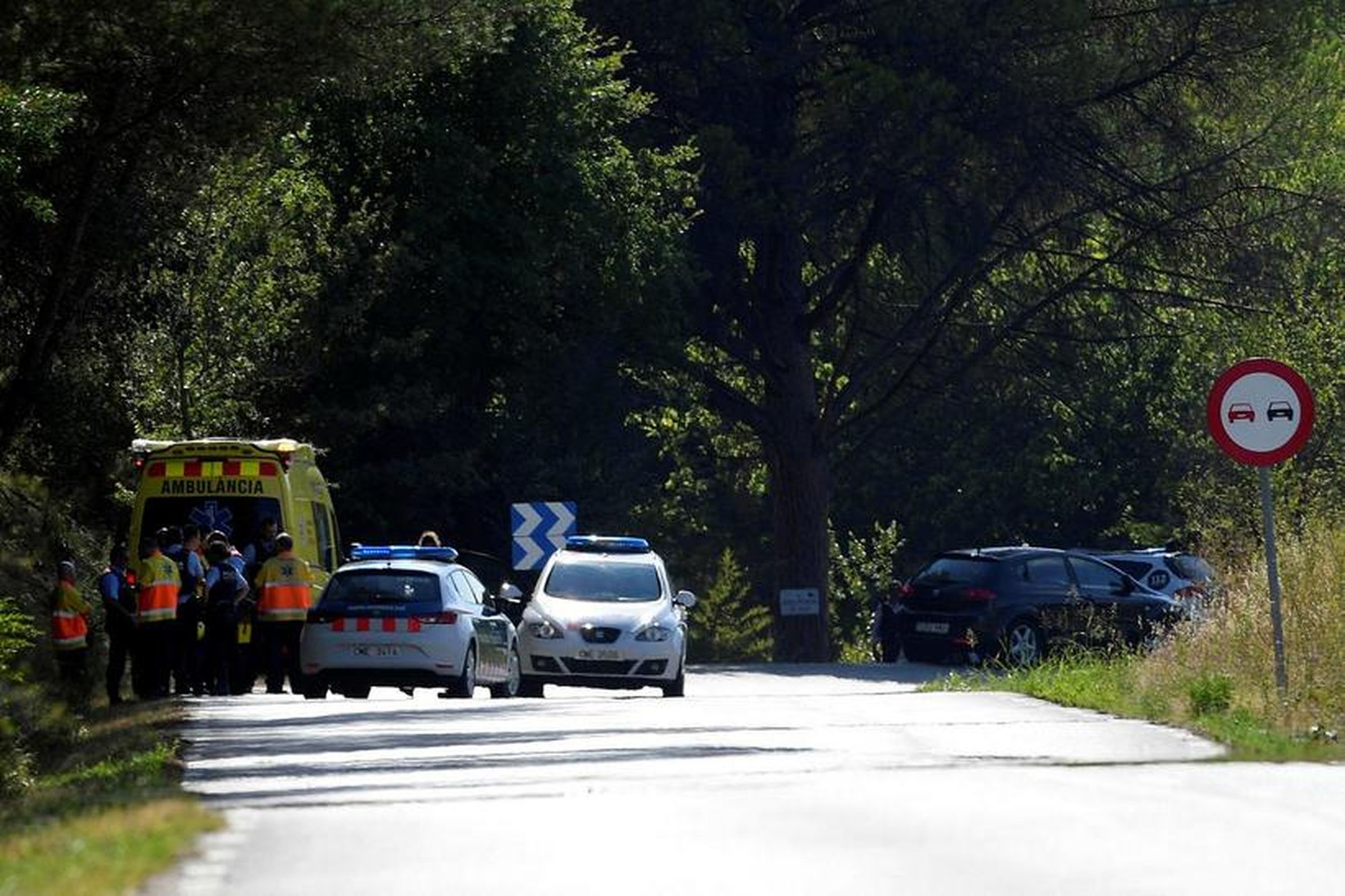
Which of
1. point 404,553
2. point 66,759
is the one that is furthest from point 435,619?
point 66,759

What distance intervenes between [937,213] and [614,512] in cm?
687

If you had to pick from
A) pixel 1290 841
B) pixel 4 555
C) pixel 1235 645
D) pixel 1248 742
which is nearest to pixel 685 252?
pixel 4 555

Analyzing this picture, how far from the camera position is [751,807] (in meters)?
12.8

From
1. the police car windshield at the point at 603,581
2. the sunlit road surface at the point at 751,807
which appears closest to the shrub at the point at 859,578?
the police car windshield at the point at 603,581

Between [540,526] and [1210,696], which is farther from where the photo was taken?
[540,526]

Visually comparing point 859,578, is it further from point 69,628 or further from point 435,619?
point 69,628

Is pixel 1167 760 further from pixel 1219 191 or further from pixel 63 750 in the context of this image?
pixel 1219 191

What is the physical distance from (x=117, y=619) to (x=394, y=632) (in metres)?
2.58

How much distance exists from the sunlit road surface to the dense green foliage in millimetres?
14023

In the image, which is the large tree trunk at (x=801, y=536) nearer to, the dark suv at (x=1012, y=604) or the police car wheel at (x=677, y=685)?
the dark suv at (x=1012, y=604)

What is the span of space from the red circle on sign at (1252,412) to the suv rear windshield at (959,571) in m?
15.6

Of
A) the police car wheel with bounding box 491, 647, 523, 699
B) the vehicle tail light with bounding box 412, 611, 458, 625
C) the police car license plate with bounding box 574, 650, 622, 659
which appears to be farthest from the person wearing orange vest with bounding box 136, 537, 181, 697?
the police car license plate with bounding box 574, 650, 622, 659

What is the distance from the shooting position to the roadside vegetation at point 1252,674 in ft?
59.2

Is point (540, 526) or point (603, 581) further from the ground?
point (540, 526)
